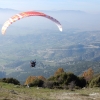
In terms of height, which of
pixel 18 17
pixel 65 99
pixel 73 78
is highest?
pixel 18 17

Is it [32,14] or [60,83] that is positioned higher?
[32,14]

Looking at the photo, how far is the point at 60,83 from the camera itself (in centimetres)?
5397

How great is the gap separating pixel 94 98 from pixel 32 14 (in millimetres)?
13909

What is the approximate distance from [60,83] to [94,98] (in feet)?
70.7

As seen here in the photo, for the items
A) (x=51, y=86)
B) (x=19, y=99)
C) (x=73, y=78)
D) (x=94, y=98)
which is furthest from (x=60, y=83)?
(x=19, y=99)

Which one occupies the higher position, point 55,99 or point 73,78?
point 73,78

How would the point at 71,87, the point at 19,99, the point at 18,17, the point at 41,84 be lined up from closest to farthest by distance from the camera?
the point at 19,99, the point at 18,17, the point at 71,87, the point at 41,84

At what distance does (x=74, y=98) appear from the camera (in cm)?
3216

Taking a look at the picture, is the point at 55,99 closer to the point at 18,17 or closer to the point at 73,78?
the point at 18,17

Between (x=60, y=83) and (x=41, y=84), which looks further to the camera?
(x=60, y=83)

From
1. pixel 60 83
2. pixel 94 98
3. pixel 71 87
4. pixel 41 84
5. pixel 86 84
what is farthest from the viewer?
pixel 86 84

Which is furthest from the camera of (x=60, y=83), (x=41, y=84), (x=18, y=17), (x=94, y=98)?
(x=60, y=83)

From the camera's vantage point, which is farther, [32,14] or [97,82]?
[97,82]

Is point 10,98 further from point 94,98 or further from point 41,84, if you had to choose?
point 41,84
